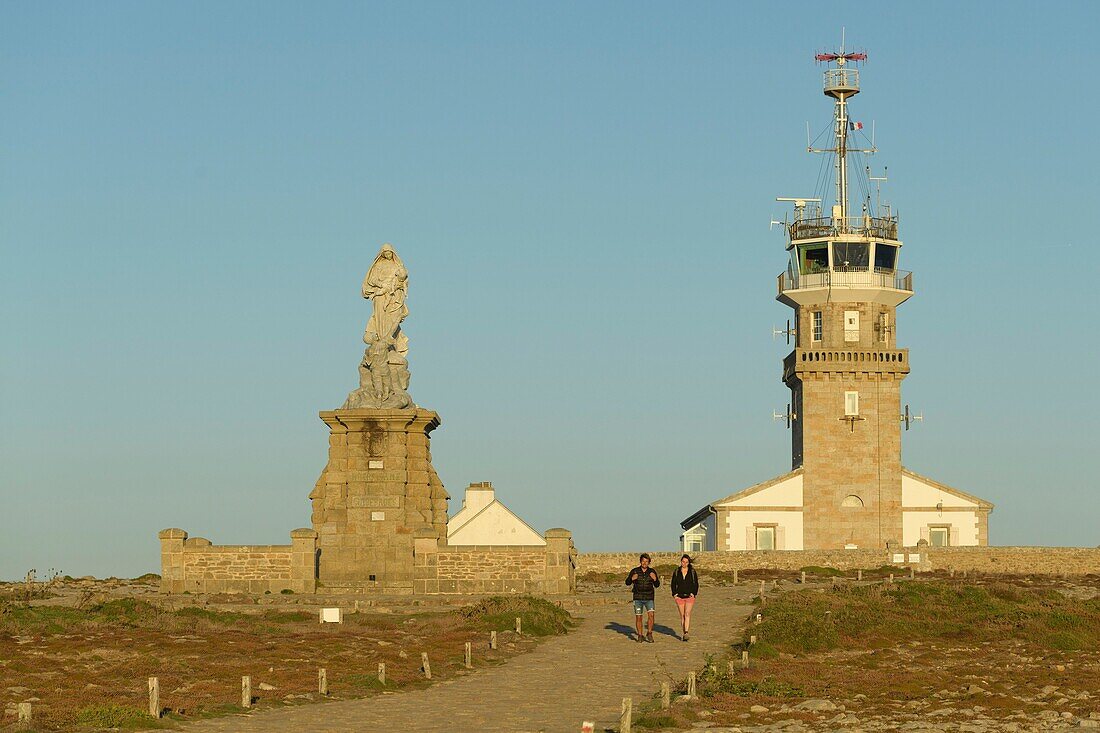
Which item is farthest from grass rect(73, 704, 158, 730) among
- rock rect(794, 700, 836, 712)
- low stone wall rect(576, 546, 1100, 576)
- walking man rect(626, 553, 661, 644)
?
low stone wall rect(576, 546, 1100, 576)

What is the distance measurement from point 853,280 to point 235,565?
129 ft

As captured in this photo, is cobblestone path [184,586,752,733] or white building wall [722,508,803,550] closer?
cobblestone path [184,586,752,733]

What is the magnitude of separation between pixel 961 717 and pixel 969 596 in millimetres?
15907

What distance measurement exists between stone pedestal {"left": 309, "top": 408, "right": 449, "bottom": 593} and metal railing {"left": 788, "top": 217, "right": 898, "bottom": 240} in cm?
3607

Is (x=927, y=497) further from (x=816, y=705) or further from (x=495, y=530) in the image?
(x=816, y=705)

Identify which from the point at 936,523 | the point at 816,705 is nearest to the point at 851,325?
the point at 936,523

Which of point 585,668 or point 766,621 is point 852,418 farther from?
point 585,668

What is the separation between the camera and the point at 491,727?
67.5ft

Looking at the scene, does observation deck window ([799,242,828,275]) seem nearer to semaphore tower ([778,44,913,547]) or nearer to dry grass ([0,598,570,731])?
semaphore tower ([778,44,913,547])

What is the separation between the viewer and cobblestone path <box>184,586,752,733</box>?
67.9 feet

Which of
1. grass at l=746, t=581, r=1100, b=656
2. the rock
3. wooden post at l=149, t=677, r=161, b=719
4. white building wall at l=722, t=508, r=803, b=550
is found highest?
white building wall at l=722, t=508, r=803, b=550

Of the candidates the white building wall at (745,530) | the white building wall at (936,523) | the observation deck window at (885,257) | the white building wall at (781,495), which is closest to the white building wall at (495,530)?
the white building wall at (745,530)


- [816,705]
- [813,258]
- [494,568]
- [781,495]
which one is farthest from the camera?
[813,258]

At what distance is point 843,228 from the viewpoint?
73.8 m
